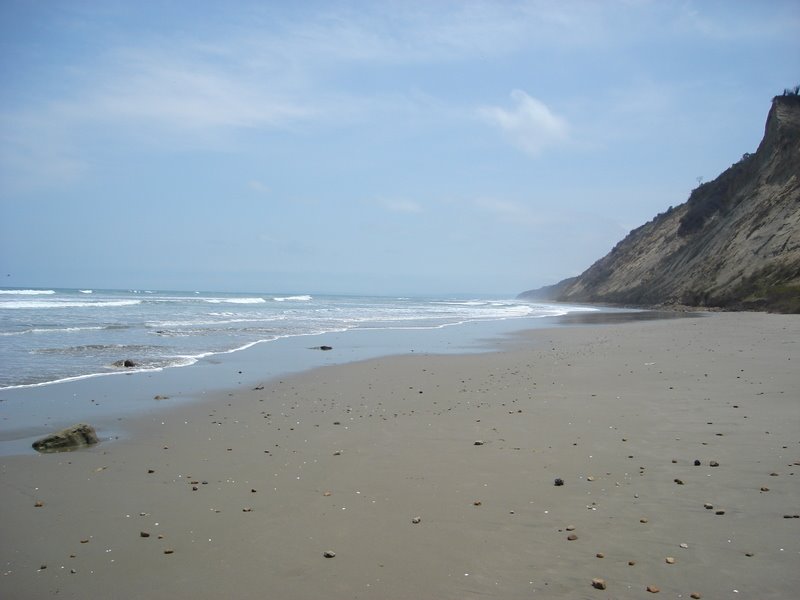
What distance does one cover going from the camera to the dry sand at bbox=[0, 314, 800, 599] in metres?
3.88

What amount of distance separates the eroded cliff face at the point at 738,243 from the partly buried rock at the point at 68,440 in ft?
111

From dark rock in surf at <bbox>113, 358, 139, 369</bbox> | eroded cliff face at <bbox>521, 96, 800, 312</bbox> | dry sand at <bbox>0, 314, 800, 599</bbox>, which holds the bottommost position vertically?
dry sand at <bbox>0, 314, 800, 599</bbox>

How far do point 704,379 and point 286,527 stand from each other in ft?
31.1

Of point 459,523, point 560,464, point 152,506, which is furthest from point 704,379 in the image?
point 152,506

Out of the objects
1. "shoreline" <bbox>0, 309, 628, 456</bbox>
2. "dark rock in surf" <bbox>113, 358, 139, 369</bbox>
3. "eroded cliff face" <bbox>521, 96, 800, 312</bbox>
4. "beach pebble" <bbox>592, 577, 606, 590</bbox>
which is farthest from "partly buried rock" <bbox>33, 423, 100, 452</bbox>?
"eroded cliff face" <bbox>521, 96, 800, 312</bbox>

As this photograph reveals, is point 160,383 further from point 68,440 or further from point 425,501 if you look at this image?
point 425,501

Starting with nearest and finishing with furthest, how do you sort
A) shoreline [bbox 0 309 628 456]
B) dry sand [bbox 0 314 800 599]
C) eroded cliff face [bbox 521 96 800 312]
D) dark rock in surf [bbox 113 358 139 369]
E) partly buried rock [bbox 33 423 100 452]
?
dry sand [bbox 0 314 800 599]
partly buried rock [bbox 33 423 100 452]
shoreline [bbox 0 309 628 456]
dark rock in surf [bbox 113 358 139 369]
eroded cliff face [bbox 521 96 800 312]

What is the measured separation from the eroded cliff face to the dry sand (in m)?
29.0

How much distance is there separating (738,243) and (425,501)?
43825mm

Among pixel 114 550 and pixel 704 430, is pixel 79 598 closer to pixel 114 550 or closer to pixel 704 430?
pixel 114 550

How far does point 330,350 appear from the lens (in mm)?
18688

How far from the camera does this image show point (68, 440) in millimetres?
7129

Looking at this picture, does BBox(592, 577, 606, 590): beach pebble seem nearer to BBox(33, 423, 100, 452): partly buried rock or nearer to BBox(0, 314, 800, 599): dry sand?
BBox(0, 314, 800, 599): dry sand

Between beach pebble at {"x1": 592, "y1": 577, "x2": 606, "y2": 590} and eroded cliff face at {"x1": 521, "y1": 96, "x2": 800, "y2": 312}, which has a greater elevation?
eroded cliff face at {"x1": 521, "y1": 96, "x2": 800, "y2": 312}
